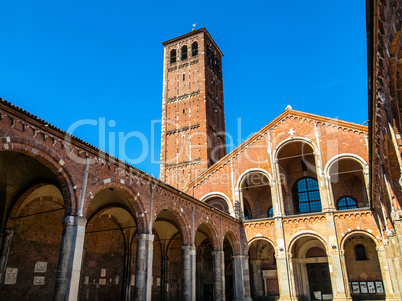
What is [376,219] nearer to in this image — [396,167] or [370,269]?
[370,269]

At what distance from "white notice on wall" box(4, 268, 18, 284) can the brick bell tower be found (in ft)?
64.2

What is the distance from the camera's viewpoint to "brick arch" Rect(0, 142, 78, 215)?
912 cm

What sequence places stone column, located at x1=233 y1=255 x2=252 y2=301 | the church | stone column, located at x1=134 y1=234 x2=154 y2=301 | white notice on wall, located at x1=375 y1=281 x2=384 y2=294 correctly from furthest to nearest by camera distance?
white notice on wall, located at x1=375 y1=281 x2=384 y2=294, stone column, located at x1=233 y1=255 x2=252 y2=301, stone column, located at x1=134 y1=234 x2=154 y2=301, the church

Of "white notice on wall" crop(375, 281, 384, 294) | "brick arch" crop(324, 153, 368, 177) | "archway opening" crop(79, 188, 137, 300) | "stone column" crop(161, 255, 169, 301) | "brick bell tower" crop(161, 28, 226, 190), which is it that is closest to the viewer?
"archway opening" crop(79, 188, 137, 300)

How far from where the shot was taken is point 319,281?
23.2 metres

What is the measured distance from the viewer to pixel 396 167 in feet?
35.4

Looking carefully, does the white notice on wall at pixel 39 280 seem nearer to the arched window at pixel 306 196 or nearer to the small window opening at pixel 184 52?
the arched window at pixel 306 196

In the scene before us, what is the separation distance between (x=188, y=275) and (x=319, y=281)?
11.9 meters

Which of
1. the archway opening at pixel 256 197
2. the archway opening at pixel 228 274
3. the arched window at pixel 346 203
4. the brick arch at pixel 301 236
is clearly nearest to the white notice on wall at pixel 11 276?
the archway opening at pixel 228 274

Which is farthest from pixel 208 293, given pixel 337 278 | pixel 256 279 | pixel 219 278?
pixel 337 278

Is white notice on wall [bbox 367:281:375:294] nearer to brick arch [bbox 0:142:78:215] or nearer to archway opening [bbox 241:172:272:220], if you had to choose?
archway opening [bbox 241:172:272:220]

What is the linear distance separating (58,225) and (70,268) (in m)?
6.42

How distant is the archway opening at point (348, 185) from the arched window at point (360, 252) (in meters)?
2.69

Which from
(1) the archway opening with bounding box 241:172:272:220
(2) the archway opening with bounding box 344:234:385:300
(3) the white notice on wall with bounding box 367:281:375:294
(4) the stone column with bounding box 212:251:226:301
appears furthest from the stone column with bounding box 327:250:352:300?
(1) the archway opening with bounding box 241:172:272:220
